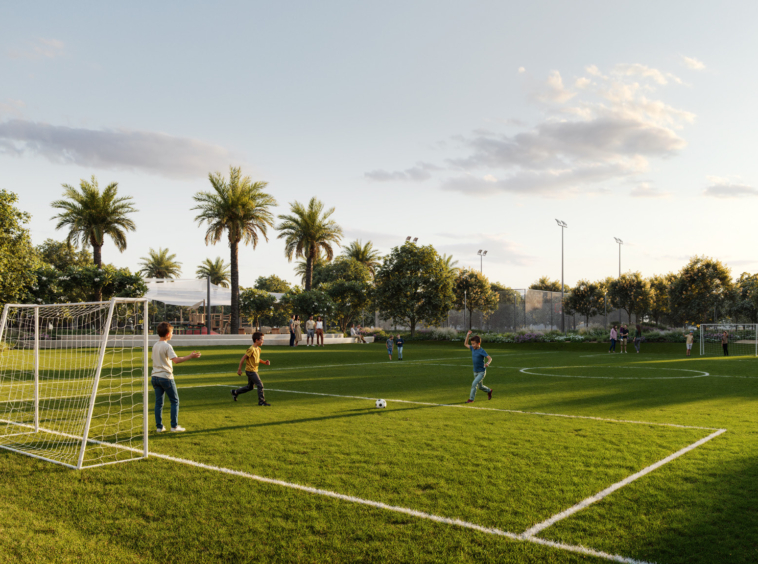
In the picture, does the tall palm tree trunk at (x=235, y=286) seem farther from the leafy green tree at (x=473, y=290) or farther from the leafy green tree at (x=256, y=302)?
the leafy green tree at (x=473, y=290)

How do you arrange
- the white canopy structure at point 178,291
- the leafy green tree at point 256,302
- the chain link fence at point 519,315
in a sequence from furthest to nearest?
the leafy green tree at point 256,302 < the chain link fence at point 519,315 < the white canopy structure at point 178,291

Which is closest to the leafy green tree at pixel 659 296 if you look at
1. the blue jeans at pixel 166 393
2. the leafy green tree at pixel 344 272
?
the leafy green tree at pixel 344 272

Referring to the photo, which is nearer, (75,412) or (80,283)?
(75,412)

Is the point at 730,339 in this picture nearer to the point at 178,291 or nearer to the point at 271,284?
the point at 178,291

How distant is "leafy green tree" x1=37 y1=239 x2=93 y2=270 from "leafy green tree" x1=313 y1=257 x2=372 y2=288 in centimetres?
2771

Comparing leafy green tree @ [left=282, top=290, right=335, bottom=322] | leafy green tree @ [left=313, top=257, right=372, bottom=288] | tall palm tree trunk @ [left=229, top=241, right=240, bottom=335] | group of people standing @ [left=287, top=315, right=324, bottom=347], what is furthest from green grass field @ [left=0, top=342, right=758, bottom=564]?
leafy green tree @ [left=313, top=257, right=372, bottom=288]

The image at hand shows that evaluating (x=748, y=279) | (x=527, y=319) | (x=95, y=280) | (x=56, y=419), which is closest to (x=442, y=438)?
(x=56, y=419)

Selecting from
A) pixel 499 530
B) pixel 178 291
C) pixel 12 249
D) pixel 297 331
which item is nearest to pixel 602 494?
pixel 499 530

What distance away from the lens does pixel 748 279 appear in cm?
7394

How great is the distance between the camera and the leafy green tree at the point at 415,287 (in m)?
45.6

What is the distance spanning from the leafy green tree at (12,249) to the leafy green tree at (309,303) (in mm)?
23368

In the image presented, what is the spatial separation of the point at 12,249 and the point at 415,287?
2713cm

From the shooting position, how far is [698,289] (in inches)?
2361

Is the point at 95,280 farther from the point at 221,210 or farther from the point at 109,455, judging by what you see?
the point at 109,455
